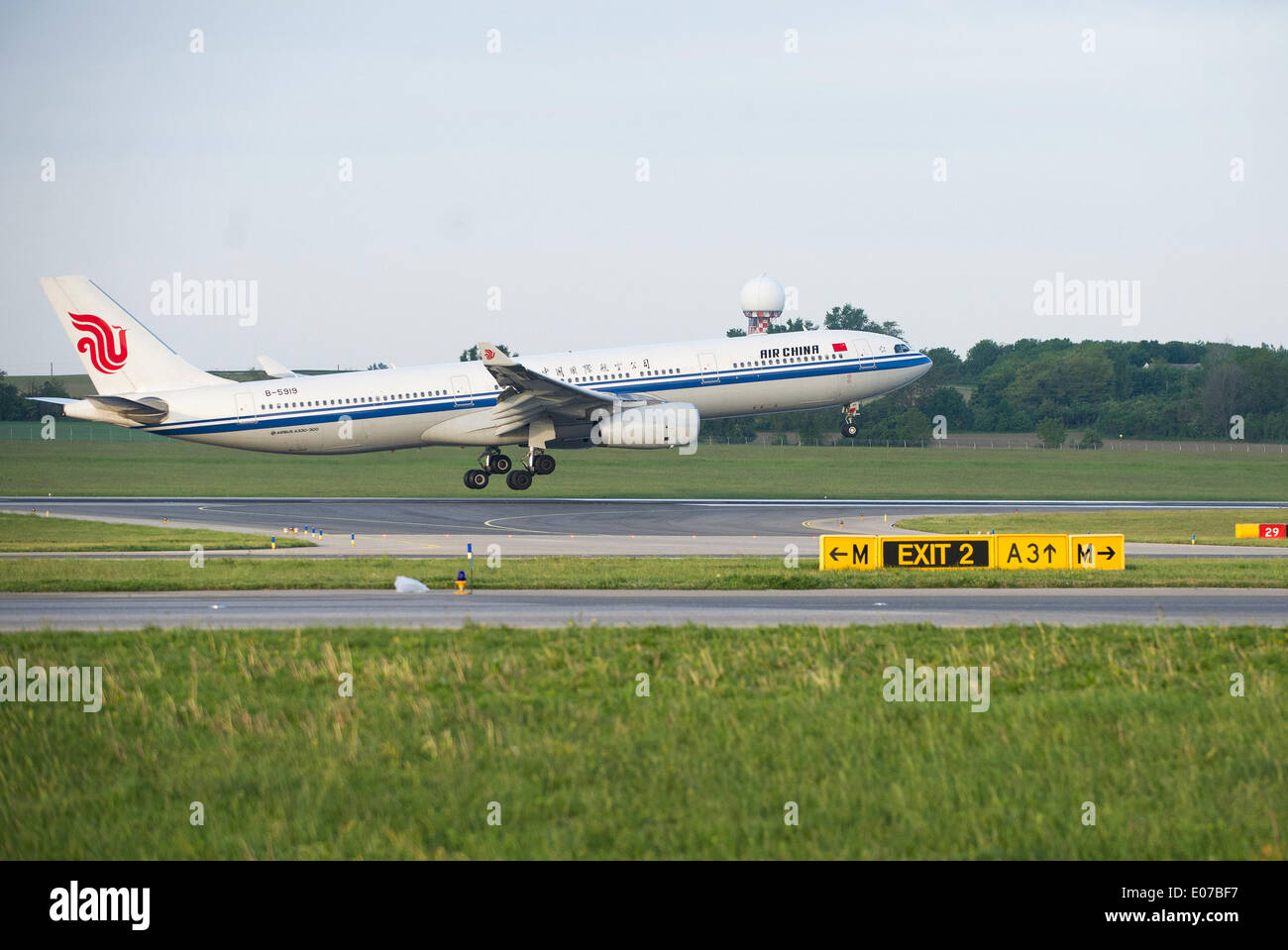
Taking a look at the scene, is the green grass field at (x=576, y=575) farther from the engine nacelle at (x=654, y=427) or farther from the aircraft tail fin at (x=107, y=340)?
the aircraft tail fin at (x=107, y=340)

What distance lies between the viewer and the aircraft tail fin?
50.7 metres

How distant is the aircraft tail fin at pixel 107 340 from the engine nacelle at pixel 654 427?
17.8m

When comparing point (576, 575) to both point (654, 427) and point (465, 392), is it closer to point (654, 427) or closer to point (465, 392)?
point (654, 427)

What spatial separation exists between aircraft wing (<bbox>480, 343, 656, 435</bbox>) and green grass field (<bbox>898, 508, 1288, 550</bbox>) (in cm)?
1274

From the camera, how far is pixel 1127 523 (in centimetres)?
4791

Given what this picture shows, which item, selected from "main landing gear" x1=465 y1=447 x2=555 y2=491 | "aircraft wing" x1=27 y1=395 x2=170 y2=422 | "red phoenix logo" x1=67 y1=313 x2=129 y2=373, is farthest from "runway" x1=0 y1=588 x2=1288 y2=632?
"red phoenix logo" x1=67 y1=313 x2=129 y2=373

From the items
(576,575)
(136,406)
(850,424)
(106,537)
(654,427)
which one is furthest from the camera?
(850,424)

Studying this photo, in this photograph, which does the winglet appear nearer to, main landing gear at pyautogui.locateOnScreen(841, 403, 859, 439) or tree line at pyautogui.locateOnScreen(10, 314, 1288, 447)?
main landing gear at pyautogui.locateOnScreen(841, 403, 859, 439)

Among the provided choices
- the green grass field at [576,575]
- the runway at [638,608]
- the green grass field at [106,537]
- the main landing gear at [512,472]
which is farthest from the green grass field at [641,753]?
the main landing gear at [512,472]

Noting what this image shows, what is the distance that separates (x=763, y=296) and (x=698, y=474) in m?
14.0

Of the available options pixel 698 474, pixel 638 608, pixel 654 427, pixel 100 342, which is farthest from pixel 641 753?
pixel 698 474

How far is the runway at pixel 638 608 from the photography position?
22.0 meters
